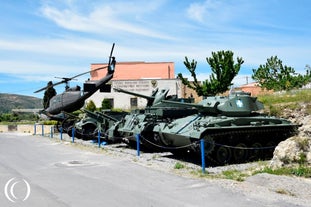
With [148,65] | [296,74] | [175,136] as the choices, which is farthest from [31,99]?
[175,136]

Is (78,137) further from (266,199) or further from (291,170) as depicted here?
(266,199)

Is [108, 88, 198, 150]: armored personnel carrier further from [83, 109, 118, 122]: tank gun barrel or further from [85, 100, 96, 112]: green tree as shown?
[85, 100, 96, 112]: green tree

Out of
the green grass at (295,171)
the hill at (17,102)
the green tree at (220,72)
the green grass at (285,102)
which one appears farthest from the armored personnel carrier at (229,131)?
the hill at (17,102)

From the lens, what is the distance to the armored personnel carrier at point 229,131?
1127 centimetres

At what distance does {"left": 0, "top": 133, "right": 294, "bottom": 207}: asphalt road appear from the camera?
694 centimetres

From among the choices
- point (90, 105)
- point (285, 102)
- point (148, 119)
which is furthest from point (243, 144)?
point (90, 105)

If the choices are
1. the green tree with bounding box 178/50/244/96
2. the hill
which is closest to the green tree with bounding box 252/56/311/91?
the green tree with bounding box 178/50/244/96

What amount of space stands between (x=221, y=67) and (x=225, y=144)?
21.5 m

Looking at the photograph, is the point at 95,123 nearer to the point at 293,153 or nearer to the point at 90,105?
the point at 293,153

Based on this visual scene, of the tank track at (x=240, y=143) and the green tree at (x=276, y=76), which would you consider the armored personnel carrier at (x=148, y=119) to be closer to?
the tank track at (x=240, y=143)

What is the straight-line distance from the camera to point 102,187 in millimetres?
8258

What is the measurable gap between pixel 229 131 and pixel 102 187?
467 cm

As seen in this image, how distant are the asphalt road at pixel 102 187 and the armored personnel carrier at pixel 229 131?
1.74 m

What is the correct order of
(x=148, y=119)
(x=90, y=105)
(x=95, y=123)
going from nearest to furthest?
1. (x=148, y=119)
2. (x=95, y=123)
3. (x=90, y=105)
